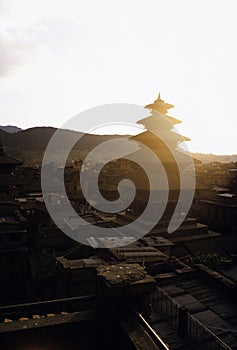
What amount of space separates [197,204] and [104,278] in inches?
1256

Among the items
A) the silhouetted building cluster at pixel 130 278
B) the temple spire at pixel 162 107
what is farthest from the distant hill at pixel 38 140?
the temple spire at pixel 162 107

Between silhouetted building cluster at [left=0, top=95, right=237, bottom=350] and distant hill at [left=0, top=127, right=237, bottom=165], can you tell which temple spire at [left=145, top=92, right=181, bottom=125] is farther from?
distant hill at [left=0, top=127, right=237, bottom=165]

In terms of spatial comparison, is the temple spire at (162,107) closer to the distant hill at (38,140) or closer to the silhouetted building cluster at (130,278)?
the silhouetted building cluster at (130,278)

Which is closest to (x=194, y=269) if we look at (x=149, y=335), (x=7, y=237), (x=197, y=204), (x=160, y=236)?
(x=160, y=236)

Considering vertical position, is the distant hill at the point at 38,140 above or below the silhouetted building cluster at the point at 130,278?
above

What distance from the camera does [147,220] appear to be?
73.4ft

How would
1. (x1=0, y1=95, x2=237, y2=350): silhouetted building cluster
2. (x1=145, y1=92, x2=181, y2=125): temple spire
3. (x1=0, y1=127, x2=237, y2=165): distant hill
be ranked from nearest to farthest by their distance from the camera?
(x1=0, y1=95, x2=237, y2=350): silhouetted building cluster, (x1=145, y1=92, x2=181, y2=125): temple spire, (x1=0, y1=127, x2=237, y2=165): distant hill

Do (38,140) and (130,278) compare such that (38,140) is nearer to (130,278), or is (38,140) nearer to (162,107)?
(162,107)

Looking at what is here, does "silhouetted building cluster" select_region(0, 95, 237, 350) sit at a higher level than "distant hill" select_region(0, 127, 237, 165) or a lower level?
lower

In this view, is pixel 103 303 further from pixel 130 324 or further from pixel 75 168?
pixel 75 168

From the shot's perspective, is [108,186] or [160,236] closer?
[160,236]

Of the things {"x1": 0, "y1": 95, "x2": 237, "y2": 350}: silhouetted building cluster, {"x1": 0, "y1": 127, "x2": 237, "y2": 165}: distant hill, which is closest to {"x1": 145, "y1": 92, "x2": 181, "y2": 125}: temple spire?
{"x1": 0, "y1": 95, "x2": 237, "y2": 350}: silhouetted building cluster

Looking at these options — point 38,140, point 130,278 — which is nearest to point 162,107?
point 130,278

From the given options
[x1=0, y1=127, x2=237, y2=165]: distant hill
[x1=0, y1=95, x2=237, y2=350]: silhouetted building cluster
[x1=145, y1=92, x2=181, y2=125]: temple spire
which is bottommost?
[x1=0, y1=95, x2=237, y2=350]: silhouetted building cluster
